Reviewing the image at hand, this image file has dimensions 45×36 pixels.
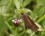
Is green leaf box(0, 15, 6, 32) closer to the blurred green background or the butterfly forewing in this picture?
the blurred green background

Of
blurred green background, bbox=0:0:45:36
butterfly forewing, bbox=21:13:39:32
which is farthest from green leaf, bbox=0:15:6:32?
butterfly forewing, bbox=21:13:39:32

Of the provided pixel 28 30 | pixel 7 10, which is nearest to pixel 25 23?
pixel 28 30

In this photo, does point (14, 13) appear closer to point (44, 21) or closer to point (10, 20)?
point (10, 20)

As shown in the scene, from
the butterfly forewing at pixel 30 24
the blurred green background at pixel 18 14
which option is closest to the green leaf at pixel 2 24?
the blurred green background at pixel 18 14

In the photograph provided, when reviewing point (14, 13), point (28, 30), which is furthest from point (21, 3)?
point (28, 30)

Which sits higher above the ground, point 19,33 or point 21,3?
point 21,3

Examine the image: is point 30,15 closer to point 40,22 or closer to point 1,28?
point 40,22

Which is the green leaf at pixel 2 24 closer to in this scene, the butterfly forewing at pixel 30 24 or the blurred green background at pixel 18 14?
the blurred green background at pixel 18 14

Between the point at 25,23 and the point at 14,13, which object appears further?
the point at 14,13

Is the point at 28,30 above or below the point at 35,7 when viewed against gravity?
below
